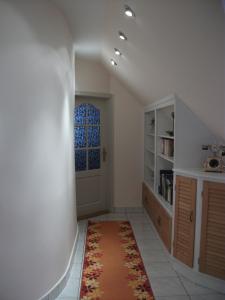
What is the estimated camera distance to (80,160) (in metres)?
4.72

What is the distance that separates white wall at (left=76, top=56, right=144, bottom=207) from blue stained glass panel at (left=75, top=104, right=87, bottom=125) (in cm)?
36

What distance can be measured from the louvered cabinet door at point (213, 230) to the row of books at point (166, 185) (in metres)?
0.83

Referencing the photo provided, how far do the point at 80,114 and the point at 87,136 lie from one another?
0.40 metres

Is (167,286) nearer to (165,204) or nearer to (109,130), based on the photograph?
(165,204)

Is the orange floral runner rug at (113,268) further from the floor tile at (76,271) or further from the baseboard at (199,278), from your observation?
the baseboard at (199,278)

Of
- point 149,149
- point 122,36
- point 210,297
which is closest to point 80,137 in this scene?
point 149,149

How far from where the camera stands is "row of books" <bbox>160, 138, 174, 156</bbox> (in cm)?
346

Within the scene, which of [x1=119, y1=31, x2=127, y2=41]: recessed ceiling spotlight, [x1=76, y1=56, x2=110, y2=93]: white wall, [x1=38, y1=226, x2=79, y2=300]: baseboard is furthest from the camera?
[x1=76, y1=56, x2=110, y2=93]: white wall

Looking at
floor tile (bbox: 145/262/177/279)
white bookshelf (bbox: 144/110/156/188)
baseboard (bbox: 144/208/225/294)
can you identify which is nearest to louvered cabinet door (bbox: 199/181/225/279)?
baseboard (bbox: 144/208/225/294)

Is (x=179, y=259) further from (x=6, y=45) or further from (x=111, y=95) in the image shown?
(x=111, y=95)

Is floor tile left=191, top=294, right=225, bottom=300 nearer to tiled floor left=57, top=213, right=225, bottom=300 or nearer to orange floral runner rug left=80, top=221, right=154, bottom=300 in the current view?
tiled floor left=57, top=213, right=225, bottom=300

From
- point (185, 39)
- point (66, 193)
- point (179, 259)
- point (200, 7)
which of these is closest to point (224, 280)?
point (179, 259)

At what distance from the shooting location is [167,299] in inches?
96.5

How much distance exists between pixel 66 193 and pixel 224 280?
1.71 metres
